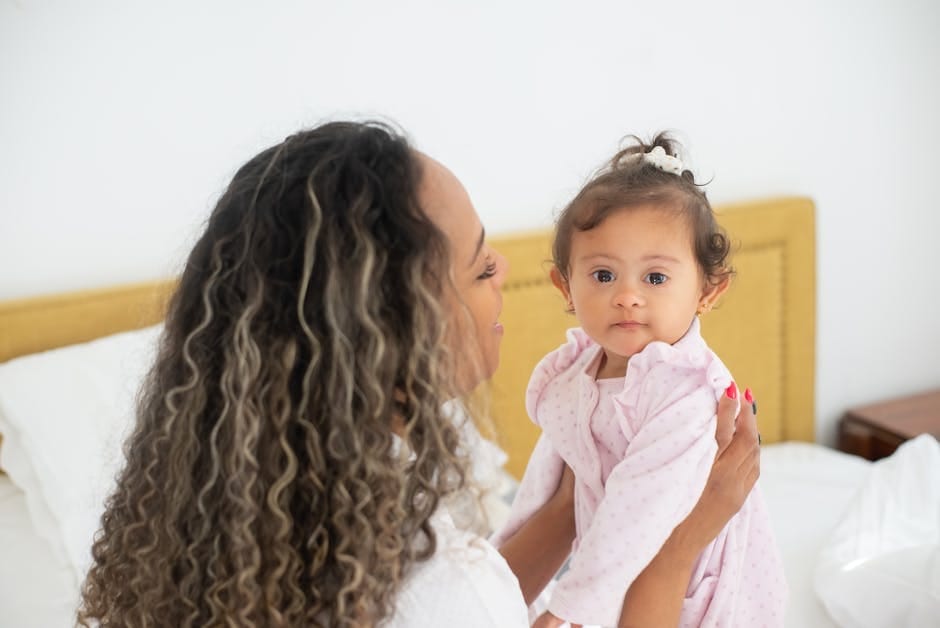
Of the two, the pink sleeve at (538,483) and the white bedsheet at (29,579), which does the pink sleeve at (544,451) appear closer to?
the pink sleeve at (538,483)

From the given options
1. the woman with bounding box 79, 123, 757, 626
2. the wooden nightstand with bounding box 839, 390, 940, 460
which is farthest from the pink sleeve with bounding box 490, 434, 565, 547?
the wooden nightstand with bounding box 839, 390, 940, 460

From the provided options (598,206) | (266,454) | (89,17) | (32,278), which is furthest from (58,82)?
(266,454)

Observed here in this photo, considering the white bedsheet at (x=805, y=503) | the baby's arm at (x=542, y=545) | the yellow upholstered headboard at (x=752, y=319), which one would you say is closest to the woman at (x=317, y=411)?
the baby's arm at (x=542, y=545)

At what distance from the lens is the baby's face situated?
1206 millimetres

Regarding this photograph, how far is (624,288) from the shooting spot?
121cm

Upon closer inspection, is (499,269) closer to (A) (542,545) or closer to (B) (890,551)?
(A) (542,545)

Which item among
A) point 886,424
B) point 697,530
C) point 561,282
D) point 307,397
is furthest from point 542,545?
point 886,424

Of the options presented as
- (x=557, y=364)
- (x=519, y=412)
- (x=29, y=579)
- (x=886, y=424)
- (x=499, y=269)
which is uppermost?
(x=499, y=269)

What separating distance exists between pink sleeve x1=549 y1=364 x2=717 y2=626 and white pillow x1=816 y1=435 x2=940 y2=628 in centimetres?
60

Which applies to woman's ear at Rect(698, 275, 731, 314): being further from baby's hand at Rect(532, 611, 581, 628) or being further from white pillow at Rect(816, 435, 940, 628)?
white pillow at Rect(816, 435, 940, 628)

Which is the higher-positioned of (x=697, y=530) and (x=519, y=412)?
(x=697, y=530)

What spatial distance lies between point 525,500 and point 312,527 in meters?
0.56

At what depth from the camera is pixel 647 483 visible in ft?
3.71

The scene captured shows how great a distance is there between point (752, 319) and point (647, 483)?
152 centimetres
